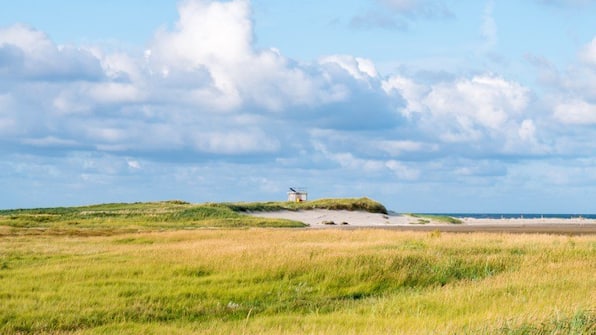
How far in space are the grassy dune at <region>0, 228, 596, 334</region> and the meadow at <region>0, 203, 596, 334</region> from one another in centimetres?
5

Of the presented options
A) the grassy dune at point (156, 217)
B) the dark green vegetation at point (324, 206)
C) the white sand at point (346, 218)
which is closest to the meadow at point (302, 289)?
the grassy dune at point (156, 217)

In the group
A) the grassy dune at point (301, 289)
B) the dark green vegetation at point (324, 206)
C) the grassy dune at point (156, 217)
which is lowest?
the grassy dune at point (301, 289)

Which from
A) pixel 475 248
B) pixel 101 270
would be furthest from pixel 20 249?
pixel 475 248

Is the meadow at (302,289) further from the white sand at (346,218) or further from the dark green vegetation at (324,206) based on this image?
the dark green vegetation at (324,206)

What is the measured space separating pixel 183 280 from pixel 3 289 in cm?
519

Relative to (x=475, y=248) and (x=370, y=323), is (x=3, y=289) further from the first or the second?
(x=475, y=248)

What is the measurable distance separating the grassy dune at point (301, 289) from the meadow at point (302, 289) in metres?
0.05

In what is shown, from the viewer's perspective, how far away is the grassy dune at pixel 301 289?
15328 millimetres

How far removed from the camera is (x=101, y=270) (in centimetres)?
2372

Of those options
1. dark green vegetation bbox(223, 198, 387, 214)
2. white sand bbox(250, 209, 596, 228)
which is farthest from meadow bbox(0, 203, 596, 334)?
dark green vegetation bbox(223, 198, 387, 214)

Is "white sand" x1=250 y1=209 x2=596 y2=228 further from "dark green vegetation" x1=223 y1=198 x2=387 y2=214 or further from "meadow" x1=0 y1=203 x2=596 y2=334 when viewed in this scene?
"meadow" x1=0 y1=203 x2=596 y2=334

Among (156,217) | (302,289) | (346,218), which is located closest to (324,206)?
(346,218)

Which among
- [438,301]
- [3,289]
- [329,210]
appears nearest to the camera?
[438,301]

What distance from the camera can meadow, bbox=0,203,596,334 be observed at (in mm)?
15312
